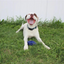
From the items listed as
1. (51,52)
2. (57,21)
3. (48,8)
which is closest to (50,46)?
(51,52)

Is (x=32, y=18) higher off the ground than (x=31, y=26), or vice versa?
(x=32, y=18)

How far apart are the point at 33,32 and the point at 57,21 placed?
1918 millimetres

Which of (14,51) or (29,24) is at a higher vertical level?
(29,24)

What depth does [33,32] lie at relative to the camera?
2432 mm

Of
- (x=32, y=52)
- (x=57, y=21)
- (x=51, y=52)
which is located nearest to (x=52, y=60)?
(x=51, y=52)

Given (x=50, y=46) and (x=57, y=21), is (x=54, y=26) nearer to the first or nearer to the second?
(x=57, y=21)

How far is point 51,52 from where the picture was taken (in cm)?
198

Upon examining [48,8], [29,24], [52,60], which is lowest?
[52,60]

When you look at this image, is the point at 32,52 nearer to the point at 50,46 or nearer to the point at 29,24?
the point at 50,46

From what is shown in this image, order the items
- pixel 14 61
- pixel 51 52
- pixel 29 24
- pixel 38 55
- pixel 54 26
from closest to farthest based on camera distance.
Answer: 1. pixel 14 61
2. pixel 38 55
3. pixel 51 52
4. pixel 29 24
5. pixel 54 26

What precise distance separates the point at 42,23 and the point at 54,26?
0.53 metres

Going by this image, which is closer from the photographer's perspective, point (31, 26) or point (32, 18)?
point (32, 18)

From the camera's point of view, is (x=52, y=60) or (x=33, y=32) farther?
(x=33, y=32)

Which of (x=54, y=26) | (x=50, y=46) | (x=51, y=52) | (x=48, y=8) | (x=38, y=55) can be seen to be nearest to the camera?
(x=38, y=55)
